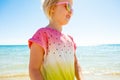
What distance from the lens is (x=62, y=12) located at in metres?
1.90

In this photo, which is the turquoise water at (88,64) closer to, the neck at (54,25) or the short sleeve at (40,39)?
the neck at (54,25)

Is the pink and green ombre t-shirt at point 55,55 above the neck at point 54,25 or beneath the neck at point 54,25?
beneath

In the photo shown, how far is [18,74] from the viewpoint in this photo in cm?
981

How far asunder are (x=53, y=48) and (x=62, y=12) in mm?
261

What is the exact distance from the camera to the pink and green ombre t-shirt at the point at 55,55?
1.77 m

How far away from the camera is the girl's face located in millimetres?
1895

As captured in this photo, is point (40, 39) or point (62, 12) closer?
point (40, 39)

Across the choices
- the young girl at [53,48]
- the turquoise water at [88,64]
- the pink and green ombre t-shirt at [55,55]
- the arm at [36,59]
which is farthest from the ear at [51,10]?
the turquoise water at [88,64]

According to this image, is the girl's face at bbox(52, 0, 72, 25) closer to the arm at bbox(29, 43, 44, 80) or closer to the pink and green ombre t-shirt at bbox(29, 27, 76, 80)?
the pink and green ombre t-shirt at bbox(29, 27, 76, 80)

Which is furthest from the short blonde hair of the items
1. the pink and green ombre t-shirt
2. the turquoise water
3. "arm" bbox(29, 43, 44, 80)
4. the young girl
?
the turquoise water

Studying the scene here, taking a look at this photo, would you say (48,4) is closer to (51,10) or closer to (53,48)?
Answer: (51,10)

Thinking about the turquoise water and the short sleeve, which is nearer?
the short sleeve

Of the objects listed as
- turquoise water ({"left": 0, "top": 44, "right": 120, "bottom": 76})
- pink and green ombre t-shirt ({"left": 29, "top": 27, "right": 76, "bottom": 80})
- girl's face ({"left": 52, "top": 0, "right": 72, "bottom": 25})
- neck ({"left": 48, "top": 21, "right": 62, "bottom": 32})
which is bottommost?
turquoise water ({"left": 0, "top": 44, "right": 120, "bottom": 76})

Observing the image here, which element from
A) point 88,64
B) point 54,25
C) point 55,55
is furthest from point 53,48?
point 88,64
